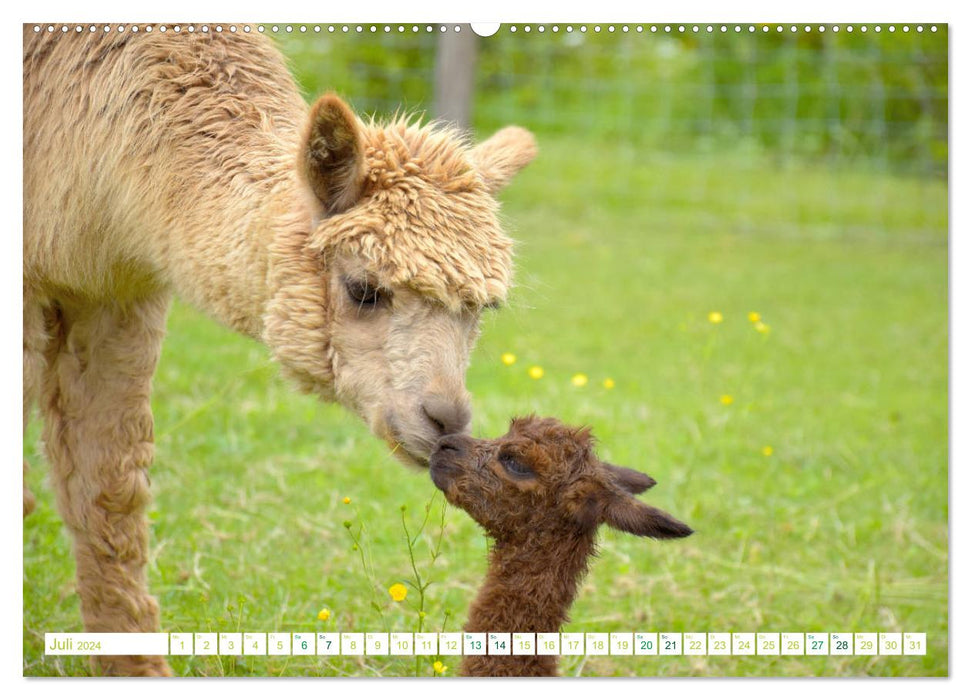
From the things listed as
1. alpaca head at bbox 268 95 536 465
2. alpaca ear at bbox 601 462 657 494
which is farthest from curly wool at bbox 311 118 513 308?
alpaca ear at bbox 601 462 657 494

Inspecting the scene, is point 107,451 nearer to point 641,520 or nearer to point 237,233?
point 237,233

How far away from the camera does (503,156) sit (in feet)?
12.0

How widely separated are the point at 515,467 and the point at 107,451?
4.49 ft

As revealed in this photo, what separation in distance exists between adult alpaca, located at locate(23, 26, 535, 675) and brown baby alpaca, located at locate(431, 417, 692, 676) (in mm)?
236

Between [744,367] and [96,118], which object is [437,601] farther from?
[744,367]

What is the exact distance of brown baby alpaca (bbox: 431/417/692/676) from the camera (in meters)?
3.33

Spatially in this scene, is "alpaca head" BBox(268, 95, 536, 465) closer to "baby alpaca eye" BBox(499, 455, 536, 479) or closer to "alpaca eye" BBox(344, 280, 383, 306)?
"alpaca eye" BBox(344, 280, 383, 306)

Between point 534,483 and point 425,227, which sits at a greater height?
point 425,227

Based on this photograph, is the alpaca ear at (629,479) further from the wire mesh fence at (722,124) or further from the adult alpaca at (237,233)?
the wire mesh fence at (722,124)

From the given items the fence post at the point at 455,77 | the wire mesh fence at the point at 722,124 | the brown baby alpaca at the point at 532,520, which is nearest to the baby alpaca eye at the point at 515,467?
the brown baby alpaca at the point at 532,520

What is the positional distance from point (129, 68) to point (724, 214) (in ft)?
20.4

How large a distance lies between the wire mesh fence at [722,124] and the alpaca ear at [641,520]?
4.14 m

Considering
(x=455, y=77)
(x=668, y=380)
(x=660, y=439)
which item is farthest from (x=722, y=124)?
(x=660, y=439)

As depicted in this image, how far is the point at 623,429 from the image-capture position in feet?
21.2
